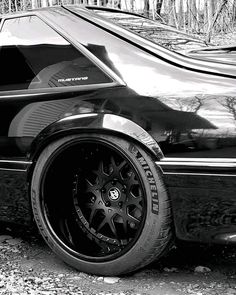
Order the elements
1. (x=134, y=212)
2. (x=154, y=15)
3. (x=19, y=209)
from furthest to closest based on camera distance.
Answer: (x=154, y=15) < (x=19, y=209) < (x=134, y=212)

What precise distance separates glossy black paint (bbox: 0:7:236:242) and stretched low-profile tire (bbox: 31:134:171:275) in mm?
74

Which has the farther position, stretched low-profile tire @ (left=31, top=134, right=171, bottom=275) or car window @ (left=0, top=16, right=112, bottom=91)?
car window @ (left=0, top=16, right=112, bottom=91)

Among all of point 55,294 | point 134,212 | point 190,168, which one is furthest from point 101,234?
point 190,168

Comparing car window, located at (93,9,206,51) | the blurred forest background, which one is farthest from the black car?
the blurred forest background

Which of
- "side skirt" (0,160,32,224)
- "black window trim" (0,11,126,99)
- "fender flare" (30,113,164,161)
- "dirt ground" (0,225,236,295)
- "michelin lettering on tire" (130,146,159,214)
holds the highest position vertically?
"black window trim" (0,11,126,99)

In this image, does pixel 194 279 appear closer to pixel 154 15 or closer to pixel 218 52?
pixel 218 52

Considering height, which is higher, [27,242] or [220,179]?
[220,179]

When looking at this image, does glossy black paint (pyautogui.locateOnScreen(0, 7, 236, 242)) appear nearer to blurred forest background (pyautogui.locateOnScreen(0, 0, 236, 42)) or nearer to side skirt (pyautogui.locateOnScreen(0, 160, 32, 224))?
side skirt (pyautogui.locateOnScreen(0, 160, 32, 224))

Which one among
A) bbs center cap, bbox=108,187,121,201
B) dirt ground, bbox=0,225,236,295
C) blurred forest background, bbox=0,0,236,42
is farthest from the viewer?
blurred forest background, bbox=0,0,236,42

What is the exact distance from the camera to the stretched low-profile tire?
8.78ft

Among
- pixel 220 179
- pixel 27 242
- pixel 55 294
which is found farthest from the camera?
pixel 27 242

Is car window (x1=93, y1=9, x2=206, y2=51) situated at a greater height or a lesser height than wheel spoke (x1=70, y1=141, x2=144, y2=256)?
greater

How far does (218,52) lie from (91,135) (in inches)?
34.1

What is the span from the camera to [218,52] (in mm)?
3004
